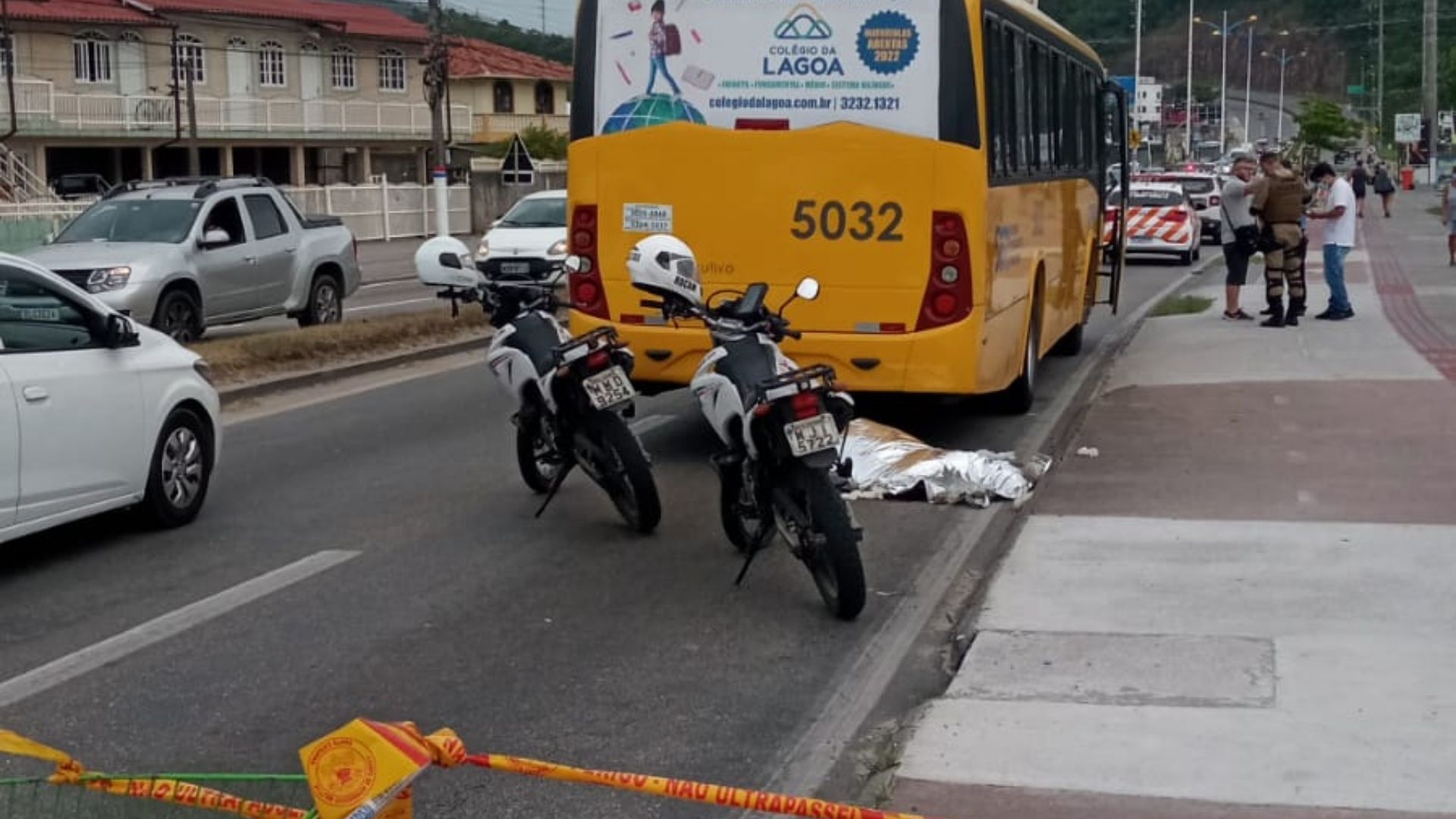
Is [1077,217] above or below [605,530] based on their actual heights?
above

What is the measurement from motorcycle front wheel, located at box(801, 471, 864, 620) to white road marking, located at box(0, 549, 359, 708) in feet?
8.24

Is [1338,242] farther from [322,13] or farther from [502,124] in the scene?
[502,124]

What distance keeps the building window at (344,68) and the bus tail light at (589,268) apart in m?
54.6

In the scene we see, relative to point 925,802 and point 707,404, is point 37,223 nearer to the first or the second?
point 707,404

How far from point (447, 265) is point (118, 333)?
5.65 feet

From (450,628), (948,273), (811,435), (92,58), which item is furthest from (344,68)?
(811,435)

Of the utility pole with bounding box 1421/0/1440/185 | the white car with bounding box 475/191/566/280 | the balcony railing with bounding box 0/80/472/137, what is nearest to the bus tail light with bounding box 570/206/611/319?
the white car with bounding box 475/191/566/280

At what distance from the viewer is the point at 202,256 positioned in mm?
18391

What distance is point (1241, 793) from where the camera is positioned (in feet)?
17.8

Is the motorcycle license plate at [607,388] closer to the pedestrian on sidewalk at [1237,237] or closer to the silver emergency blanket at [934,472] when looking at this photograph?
the silver emergency blanket at [934,472]

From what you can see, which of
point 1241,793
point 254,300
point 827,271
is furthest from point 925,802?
point 254,300

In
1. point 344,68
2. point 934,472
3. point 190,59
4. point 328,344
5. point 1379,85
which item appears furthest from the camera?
point 1379,85

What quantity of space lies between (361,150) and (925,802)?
60.4 m

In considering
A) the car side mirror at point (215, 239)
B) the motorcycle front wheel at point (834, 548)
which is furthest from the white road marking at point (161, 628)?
the car side mirror at point (215, 239)
